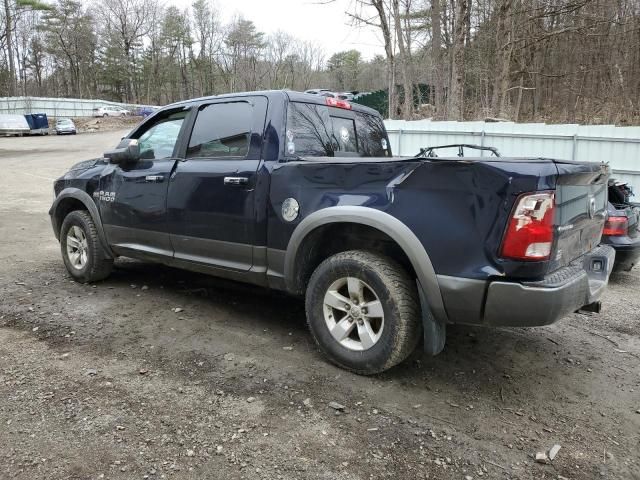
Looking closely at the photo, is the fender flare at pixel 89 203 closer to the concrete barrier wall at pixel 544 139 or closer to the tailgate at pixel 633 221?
the tailgate at pixel 633 221

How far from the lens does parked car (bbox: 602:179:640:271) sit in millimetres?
5559

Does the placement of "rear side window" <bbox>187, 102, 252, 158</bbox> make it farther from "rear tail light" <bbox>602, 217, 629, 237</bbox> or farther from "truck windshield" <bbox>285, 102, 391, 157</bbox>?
"rear tail light" <bbox>602, 217, 629, 237</bbox>

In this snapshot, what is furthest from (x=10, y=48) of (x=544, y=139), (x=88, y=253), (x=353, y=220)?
(x=353, y=220)

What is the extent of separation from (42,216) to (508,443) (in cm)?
983

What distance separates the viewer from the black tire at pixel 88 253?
205 inches

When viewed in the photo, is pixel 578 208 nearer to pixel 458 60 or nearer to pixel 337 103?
pixel 337 103

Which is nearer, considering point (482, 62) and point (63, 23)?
point (482, 62)

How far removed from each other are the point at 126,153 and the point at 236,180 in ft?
4.79

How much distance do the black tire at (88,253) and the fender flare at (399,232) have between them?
2785 mm

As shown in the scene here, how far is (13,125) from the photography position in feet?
124

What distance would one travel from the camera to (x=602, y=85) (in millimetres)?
18875

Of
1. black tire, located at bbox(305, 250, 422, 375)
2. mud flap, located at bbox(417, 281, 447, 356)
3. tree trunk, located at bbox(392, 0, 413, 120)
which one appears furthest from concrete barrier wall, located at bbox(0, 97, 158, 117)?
mud flap, located at bbox(417, 281, 447, 356)

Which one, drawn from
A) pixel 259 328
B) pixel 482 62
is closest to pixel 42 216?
pixel 259 328

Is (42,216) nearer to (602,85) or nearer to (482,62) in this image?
(482,62)
